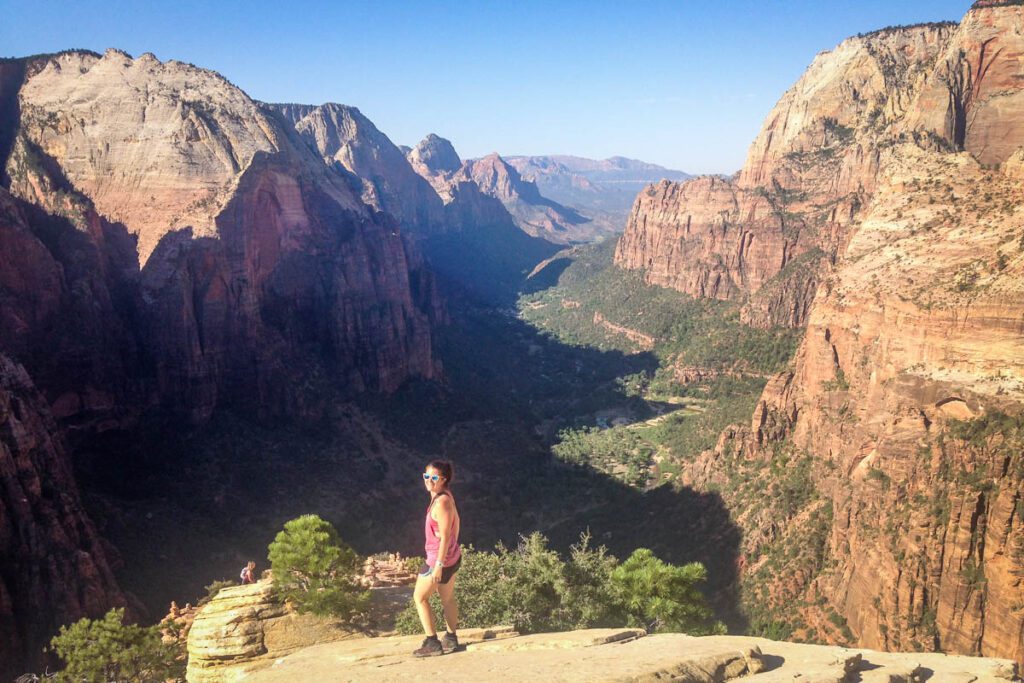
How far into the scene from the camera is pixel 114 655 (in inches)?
1013

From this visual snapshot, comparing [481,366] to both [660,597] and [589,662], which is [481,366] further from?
[589,662]

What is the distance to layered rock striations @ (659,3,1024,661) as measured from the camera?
113ft

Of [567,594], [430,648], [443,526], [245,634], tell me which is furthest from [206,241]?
[443,526]

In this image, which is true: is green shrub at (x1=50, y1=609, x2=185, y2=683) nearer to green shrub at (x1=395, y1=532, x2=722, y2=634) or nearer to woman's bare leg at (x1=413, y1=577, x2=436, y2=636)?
green shrub at (x1=395, y1=532, x2=722, y2=634)

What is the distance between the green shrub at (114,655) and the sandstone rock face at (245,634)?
134 inches

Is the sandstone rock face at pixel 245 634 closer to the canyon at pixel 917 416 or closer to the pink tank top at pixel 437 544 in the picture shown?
the pink tank top at pixel 437 544

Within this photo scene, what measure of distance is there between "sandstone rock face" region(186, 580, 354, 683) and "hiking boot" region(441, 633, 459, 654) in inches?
319

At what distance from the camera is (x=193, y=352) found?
63.2 metres

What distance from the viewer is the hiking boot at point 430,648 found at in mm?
17125

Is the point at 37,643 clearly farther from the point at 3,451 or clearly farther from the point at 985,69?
the point at 985,69

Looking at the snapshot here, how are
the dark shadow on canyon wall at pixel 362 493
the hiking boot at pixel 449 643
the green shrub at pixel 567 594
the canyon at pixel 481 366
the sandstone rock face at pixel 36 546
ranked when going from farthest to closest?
the dark shadow on canyon wall at pixel 362 493 < the canyon at pixel 481 366 < the sandstone rock face at pixel 36 546 < the green shrub at pixel 567 594 < the hiking boot at pixel 449 643

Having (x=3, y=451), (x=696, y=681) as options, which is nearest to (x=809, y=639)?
(x=696, y=681)

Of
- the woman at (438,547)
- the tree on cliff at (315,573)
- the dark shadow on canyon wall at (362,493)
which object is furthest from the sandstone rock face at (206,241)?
the woman at (438,547)

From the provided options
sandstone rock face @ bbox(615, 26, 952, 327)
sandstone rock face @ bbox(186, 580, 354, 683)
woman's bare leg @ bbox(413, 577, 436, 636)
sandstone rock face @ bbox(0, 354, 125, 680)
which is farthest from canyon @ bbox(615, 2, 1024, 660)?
sandstone rock face @ bbox(0, 354, 125, 680)
